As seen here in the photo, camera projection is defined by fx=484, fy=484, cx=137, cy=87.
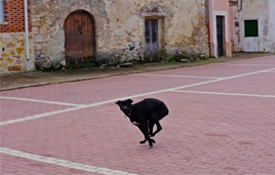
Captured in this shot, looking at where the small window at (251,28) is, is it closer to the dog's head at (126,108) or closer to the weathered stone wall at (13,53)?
the weathered stone wall at (13,53)

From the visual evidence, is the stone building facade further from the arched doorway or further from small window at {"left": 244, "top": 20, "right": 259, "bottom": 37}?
small window at {"left": 244, "top": 20, "right": 259, "bottom": 37}

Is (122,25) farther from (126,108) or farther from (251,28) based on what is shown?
(126,108)

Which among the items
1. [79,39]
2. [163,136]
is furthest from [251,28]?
[163,136]

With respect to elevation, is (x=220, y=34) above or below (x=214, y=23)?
below

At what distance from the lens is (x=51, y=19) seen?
53.7ft

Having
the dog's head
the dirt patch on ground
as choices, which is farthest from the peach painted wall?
the dog's head

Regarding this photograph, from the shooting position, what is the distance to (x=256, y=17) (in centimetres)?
2756

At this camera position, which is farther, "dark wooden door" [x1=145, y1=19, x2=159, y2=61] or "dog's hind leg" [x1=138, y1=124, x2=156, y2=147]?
"dark wooden door" [x1=145, y1=19, x2=159, y2=61]

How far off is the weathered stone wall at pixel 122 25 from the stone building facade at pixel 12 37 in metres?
0.50

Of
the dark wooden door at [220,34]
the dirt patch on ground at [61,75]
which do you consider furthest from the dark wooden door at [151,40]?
the dark wooden door at [220,34]

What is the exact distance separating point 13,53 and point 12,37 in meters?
0.51

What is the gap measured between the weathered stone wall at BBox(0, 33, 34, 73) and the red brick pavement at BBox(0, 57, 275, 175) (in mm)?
3441

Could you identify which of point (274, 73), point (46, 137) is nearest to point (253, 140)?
point (46, 137)

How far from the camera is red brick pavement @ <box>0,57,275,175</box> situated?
566 centimetres
